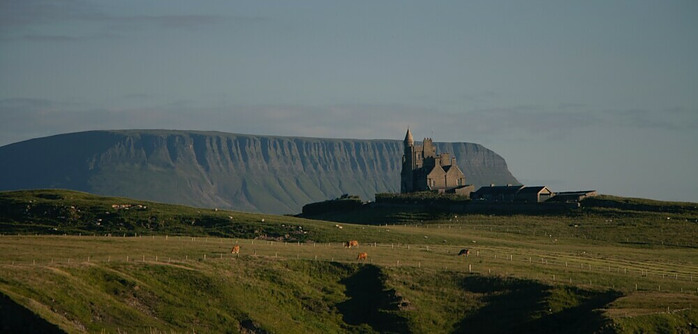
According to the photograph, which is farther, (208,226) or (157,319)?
(208,226)

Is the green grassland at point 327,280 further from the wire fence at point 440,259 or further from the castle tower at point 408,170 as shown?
the castle tower at point 408,170

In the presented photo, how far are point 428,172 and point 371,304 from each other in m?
84.0

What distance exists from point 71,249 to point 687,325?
46887mm

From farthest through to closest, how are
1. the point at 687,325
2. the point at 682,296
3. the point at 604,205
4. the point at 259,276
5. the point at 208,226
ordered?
1. the point at 604,205
2. the point at 208,226
3. the point at 259,276
4. the point at 682,296
5. the point at 687,325

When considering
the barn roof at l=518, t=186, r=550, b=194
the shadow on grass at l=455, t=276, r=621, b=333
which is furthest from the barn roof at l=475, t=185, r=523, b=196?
the shadow on grass at l=455, t=276, r=621, b=333

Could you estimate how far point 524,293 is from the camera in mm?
80812

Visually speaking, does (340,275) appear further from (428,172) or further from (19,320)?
(428,172)

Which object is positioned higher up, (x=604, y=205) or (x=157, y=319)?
(x=604, y=205)

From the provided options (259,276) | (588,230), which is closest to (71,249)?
(259,276)

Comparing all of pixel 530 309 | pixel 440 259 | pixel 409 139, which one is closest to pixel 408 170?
pixel 409 139

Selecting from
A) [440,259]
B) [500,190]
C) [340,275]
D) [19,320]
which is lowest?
[19,320]

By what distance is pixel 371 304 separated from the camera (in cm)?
8144

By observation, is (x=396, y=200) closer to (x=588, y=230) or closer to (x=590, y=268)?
(x=588, y=230)

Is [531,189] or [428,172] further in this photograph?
[428,172]
